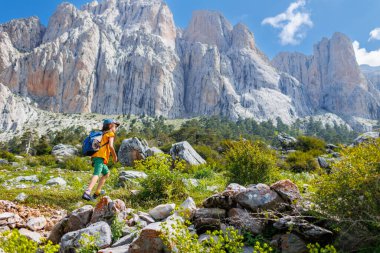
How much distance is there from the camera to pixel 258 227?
511 centimetres

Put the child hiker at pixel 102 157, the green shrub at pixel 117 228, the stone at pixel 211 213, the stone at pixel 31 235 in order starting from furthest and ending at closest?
the child hiker at pixel 102 157 → the stone at pixel 31 235 → the green shrub at pixel 117 228 → the stone at pixel 211 213

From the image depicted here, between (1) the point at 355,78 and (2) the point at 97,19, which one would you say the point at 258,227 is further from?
(1) the point at 355,78

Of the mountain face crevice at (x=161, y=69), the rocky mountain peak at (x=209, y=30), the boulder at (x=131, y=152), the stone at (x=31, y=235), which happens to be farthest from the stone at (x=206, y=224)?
the rocky mountain peak at (x=209, y=30)

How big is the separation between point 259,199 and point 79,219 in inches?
142

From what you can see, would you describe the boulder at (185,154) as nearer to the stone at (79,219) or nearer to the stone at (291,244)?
the stone at (79,219)

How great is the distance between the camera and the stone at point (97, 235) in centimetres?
537

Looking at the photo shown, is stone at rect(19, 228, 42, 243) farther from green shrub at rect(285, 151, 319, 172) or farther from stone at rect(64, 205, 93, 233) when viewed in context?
green shrub at rect(285, 151, 319, 172)

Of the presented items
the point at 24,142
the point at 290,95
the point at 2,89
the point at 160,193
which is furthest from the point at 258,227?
the point at 290,95

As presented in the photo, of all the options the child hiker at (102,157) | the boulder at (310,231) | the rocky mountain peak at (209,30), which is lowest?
the boulder at (310,231)

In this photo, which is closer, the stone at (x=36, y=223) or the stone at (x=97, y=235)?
the stone at (x=97, y=235)

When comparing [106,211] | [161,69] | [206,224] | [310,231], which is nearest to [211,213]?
[206,224]

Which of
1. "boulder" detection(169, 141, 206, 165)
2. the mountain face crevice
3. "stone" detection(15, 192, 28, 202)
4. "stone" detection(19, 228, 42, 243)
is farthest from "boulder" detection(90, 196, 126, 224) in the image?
the mountain face crevice

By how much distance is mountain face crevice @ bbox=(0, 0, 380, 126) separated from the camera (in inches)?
5261

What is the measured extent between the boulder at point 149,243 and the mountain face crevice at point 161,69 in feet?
426
